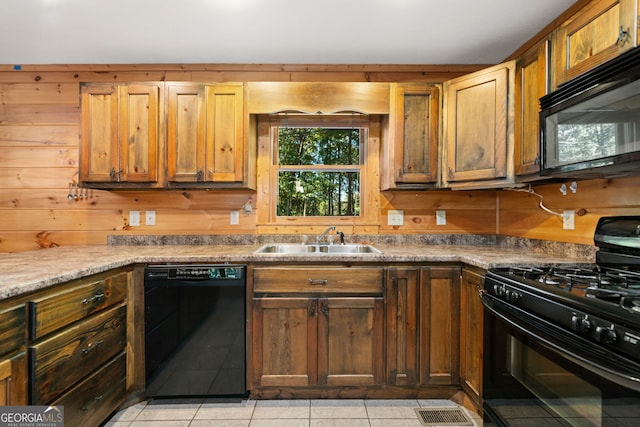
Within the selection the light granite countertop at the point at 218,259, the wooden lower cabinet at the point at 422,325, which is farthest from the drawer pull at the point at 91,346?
the wooden lower cabinet at the point at 422,325

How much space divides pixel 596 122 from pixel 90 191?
333cm

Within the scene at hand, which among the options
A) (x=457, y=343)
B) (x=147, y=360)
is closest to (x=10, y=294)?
(x=147, y=360)

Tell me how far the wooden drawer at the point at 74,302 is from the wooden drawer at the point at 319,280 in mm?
778

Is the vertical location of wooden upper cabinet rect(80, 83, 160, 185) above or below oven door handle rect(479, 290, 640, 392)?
above

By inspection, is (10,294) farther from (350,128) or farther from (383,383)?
(350,128)

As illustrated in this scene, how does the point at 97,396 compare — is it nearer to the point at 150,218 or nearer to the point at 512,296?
the point at 150,218

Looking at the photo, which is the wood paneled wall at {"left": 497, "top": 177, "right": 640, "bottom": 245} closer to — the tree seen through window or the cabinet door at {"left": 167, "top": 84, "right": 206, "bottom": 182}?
the tree seen through window

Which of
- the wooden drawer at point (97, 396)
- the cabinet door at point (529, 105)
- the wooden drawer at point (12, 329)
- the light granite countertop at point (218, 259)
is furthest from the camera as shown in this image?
the cabinet door at point (529, 105)

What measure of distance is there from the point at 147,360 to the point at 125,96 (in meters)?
1.81


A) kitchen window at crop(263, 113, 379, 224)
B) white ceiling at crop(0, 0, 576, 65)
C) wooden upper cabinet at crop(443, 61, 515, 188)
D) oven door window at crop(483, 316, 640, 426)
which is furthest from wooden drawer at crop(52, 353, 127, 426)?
wooden upper cabinet at crop(443, 61, 515, 188)

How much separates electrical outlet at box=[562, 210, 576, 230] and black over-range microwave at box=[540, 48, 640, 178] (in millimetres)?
557

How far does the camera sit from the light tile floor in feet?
5.98

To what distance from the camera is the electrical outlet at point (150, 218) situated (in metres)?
2.63

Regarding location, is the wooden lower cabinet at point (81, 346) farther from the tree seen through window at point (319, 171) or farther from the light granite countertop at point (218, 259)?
the tree seen through window at point (319, 171)
